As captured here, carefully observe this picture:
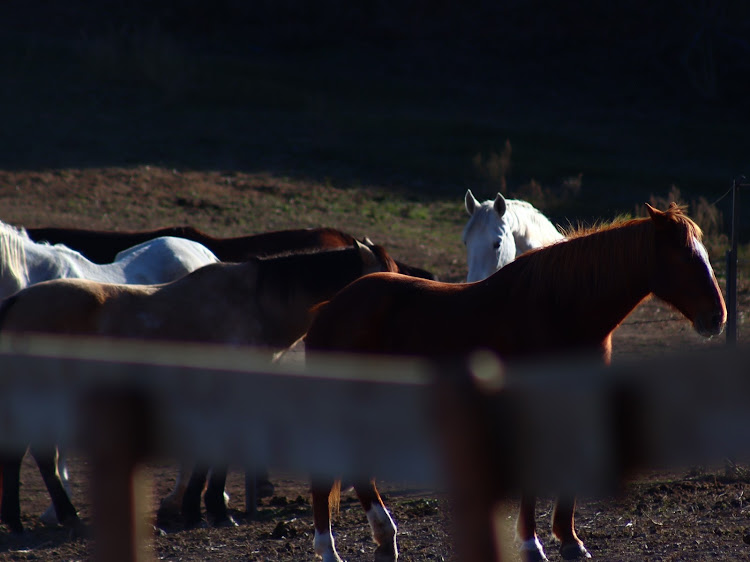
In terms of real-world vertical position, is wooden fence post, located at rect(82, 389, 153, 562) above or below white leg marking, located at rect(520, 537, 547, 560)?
above

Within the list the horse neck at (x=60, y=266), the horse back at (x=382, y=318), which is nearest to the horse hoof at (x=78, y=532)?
the horse back at (x=382, y=318)

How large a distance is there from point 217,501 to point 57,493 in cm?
95

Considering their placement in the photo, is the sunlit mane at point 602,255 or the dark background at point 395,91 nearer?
the sunlit mane at point 602,255

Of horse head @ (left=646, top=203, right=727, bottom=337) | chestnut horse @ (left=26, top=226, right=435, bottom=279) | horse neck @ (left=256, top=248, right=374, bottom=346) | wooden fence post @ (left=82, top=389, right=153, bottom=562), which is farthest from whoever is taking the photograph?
chestnut horse @ (left=26, top=226, right=435, bottom=279)

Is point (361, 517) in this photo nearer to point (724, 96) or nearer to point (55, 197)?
point (55, 197)

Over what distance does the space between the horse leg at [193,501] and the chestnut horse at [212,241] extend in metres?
3.81

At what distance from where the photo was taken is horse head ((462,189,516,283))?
20.3 ft

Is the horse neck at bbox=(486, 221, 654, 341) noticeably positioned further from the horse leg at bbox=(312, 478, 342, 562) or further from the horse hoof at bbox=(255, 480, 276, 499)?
the horse hoof at bbox=(255, 480, 276, 499)

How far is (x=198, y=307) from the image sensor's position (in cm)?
579

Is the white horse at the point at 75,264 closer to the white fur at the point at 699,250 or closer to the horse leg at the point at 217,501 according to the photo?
the horse leg at the point at 217,501

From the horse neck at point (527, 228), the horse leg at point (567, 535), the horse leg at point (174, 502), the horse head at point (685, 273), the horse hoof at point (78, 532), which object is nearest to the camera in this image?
the horse head at point (685, 273)

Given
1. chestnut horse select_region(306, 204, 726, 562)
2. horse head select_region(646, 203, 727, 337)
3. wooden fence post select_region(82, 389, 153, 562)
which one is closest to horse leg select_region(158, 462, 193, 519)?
chestnut horse select_region(306, 204, 726, 562)

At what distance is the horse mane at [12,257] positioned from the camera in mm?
6535

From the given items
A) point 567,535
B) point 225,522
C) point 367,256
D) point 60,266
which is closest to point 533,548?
point 567,535
